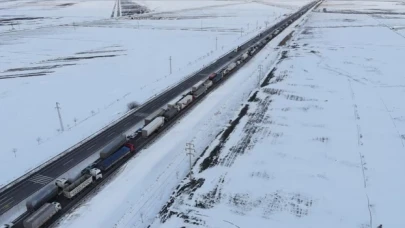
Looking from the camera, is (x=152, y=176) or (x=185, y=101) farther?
(x=185, y=101)

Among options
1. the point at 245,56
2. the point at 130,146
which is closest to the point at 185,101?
the point at 130,146

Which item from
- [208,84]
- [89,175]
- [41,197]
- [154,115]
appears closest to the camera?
[41,197]

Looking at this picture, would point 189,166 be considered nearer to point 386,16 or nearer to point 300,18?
point 300,18

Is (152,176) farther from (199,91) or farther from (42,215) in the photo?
(199,91)

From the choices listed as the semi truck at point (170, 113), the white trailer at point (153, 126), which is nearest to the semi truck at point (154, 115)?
the semi truck at point (170, 113)

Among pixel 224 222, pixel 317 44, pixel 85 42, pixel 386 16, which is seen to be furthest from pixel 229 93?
pixel 386 16

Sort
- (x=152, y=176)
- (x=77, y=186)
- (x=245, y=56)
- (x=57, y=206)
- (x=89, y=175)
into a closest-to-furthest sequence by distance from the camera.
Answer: (x=57, y=206)
(x=77, y=186)
(x=89, y=175)
(x=152, y=176)
(x=245, y=56)
